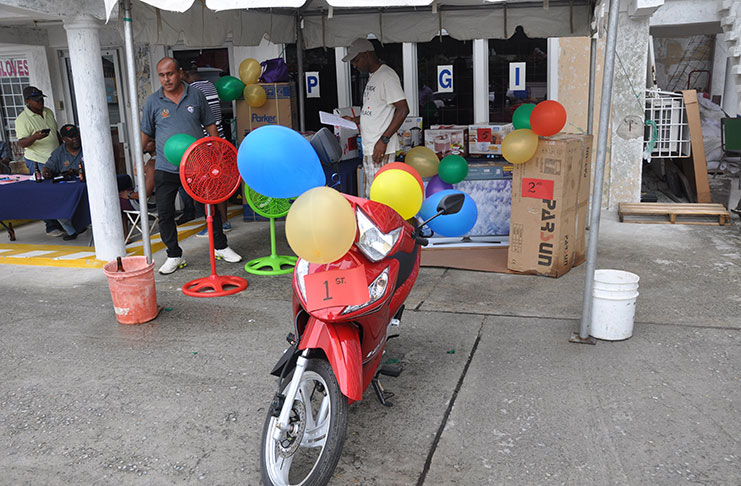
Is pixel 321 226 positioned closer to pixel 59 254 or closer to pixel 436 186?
pixel 436 186

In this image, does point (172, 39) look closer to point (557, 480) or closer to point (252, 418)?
point (252, 418)

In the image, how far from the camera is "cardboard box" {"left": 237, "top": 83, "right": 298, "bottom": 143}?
7750 mm

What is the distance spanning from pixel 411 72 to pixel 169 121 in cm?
419

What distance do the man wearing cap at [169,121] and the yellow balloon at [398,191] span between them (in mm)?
2985

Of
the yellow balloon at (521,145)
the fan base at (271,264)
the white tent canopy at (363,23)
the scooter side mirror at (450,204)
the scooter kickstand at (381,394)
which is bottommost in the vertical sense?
the scooter kickstand at (381,394)

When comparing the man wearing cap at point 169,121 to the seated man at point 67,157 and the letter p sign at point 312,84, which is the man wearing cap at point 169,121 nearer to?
the seated man at point 67,157

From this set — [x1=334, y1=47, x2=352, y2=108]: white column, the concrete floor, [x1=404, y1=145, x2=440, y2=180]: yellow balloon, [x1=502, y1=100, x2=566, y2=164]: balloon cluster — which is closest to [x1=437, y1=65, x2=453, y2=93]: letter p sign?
[x1=334, y1=47, x2=352, y2=108]: white column

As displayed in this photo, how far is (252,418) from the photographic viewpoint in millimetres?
3180

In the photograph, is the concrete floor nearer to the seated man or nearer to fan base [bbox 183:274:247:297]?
fan base [bbox 183:274:247:297]

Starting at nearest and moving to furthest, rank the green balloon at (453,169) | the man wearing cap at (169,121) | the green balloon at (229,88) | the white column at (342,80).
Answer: the man wearing cap at (169,121), the green balloon at (453,169), the green balloon at (229,88), the white column at (342,80)

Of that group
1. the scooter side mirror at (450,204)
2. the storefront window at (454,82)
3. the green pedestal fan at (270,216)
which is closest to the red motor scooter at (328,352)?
the scooter side mirror at (450,204)

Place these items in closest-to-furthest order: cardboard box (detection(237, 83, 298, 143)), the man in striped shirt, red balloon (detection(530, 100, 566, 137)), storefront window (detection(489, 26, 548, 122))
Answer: red balloon (detection(530, 100, 566, 137)) → the man in striped shirt → cardboard box (detection(237, 83, 298, 143)) → storefront window (detection(489, 26, 548, 122))

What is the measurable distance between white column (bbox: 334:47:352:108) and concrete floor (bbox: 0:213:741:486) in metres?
4.32

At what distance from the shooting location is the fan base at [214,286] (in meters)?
5.14
